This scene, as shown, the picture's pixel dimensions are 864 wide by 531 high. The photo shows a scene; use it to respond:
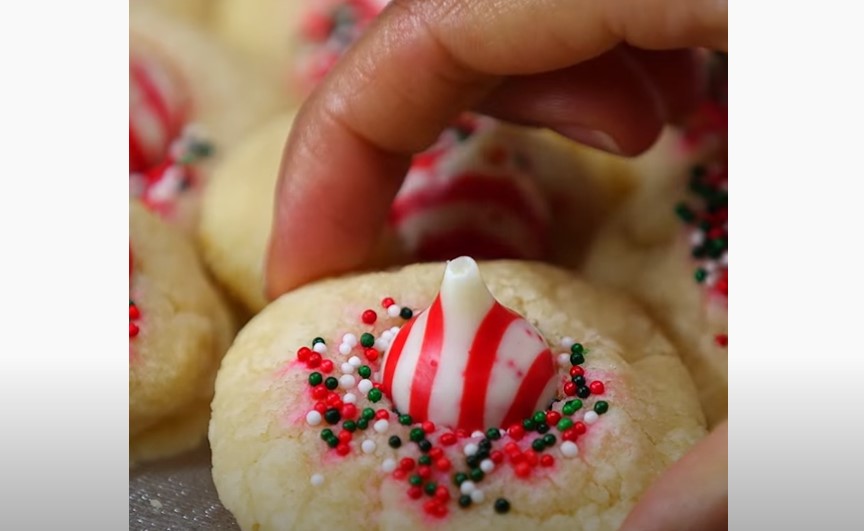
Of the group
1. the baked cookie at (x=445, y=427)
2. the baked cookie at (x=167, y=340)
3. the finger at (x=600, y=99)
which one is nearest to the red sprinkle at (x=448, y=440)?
the baked cookie at (x=445, y=427)

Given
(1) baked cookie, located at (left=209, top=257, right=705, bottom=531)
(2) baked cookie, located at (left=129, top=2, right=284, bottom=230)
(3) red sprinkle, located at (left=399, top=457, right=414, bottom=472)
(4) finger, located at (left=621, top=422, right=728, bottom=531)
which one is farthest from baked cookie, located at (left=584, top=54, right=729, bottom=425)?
(2) baked cookie, located at (left=129, top=2, right=284, bottom=230)

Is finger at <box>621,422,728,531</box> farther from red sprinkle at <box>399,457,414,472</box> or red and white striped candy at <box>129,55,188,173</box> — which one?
red and white striped candy at <box>129,55,188,173</box>

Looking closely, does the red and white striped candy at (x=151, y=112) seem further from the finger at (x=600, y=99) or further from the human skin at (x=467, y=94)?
the finger at (x=600, y=99)

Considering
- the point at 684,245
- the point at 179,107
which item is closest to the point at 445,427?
the point at 684,245

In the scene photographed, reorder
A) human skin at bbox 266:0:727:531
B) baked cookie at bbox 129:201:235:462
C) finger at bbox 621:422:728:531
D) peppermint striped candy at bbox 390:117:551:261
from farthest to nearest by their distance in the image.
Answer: peppermint striped candy at bbox 390:117:551:261 → baked cookie at bbox 129:201:235:462 → human skin at bbox 266:0:727:531 → finger at bbox 621:422:728:531

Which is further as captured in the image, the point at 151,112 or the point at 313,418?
the point at 151,112

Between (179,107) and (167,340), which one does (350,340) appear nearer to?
(167,340)

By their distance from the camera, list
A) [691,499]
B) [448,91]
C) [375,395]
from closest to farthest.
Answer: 1. [691,499]
2. [375,395]
3. [448,91]
